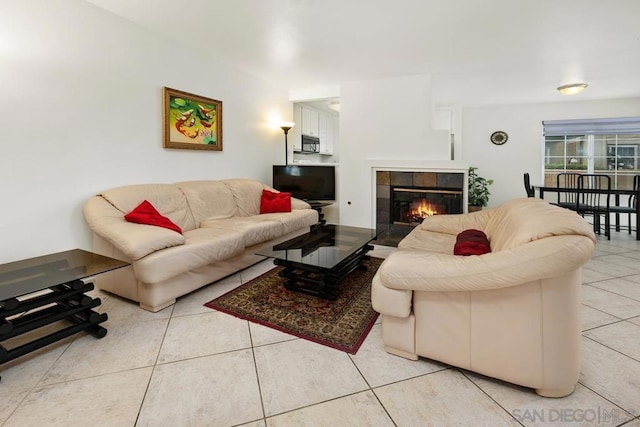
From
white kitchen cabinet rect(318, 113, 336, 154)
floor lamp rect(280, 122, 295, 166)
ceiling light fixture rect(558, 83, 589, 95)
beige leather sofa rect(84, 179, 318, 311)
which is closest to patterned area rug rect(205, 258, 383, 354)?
beige leather sofa rect(84, 179, 318, 311)

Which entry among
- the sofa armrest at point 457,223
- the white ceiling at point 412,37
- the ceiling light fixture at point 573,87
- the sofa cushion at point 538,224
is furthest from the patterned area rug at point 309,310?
the ceiling light fixture at point 573,87

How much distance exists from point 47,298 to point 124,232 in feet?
2.04

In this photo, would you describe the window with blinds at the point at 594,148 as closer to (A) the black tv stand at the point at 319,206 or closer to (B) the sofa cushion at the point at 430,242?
(A) the black tv stand at the point at 319,206

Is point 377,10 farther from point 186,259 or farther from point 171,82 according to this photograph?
point 186,259

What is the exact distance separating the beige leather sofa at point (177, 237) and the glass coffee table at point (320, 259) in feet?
1.42

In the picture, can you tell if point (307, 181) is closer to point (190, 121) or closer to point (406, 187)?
point (406, 187)

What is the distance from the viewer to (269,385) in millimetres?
1573

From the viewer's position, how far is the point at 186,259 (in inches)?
96.7

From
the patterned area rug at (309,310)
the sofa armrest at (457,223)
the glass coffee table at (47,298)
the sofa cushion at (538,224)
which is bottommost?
the patterned area rug at (309,310)

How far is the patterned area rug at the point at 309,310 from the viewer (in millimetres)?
2020

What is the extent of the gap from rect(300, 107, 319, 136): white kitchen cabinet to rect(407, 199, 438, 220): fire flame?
8.36 ft

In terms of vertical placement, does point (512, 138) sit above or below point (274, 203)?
above

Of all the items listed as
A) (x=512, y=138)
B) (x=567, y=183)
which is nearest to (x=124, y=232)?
(x=512, y=138)

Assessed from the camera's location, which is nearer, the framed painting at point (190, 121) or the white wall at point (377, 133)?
the framed painting at point (190, 121)
